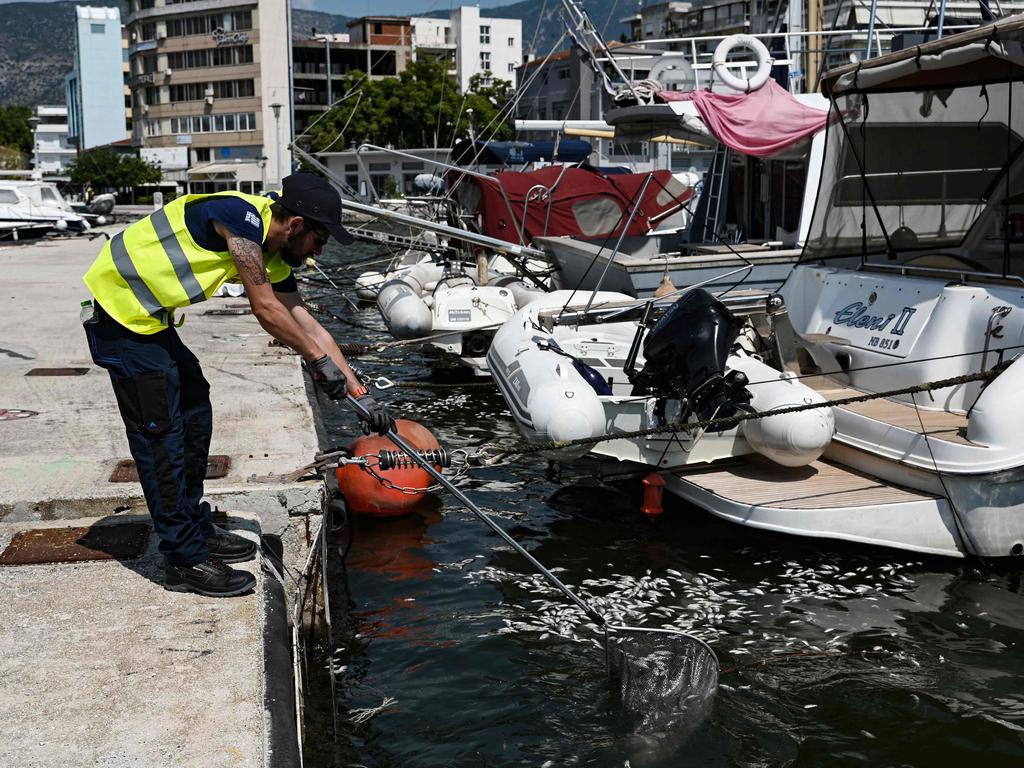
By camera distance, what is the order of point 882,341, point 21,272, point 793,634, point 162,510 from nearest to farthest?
point 162,510, point 793,634, point 882,341, point 21,272

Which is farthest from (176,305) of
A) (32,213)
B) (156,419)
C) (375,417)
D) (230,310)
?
(32,213)

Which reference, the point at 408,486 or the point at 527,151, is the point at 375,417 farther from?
the point at 527,151

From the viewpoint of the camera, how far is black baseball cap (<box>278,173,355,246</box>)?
450 cm

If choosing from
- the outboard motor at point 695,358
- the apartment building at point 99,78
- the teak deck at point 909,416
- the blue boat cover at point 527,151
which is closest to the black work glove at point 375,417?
the outboard motor at point 695,358

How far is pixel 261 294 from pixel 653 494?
4235 millimetres

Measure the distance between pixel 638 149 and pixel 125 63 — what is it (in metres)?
105

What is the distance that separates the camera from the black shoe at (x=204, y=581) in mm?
4562

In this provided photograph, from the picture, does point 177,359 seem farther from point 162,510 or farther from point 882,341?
point 882,341

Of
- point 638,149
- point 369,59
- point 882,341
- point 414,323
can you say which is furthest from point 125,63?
point 882,341

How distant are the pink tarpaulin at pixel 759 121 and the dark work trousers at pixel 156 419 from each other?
10618 mm

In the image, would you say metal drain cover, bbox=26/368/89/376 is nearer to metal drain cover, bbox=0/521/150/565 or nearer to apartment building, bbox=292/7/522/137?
metal drain cover, bbox=0/521/150/565

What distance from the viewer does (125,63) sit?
119m

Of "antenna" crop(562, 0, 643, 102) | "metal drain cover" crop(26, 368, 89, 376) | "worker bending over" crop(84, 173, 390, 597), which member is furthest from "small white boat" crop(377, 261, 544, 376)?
"worker bending over" crop(84, 173, 390, 597)

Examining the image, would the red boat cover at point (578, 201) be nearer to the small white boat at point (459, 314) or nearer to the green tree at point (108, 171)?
the small white boat at point (459, 314)
